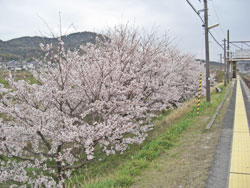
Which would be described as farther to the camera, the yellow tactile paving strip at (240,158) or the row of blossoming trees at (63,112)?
the row of blossoming trees at (63,112)

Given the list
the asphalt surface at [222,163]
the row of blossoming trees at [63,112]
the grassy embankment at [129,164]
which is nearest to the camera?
the asphalt surface at [222,163]

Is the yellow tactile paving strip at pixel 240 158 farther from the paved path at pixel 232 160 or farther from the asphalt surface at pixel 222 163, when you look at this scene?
the asphalt surface at pixel 222 163

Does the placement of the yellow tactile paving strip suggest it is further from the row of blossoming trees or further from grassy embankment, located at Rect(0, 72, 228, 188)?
the row of blossoming trees

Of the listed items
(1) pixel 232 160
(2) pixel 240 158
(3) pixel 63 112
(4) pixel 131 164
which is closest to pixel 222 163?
(1) pixel 232 160

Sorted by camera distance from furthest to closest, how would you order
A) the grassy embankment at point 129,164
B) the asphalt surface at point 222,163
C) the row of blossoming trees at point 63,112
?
the row of blossoming trees at point 63,112, the grassy embankment at point 129,164, the asphalt surface at point 222,163

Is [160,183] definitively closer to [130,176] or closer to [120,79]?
[130,176]

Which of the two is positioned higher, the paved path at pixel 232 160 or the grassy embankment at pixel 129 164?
the paved path at pixel 232 160

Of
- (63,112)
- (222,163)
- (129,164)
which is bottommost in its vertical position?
(129,164)

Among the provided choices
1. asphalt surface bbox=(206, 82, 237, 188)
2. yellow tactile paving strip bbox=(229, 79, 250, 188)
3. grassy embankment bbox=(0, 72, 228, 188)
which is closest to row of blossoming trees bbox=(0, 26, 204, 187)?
grassy embankment bbox=(0, 72, 228, 188)

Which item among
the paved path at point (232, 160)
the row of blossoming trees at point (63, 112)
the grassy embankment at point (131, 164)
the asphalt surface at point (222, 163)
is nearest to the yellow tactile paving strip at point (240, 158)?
the paved path at point (232, 160)

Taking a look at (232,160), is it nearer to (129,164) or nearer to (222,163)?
(222,163)

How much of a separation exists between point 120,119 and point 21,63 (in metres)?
4.40

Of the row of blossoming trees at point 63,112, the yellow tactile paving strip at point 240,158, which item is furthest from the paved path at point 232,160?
the row of blossoming trees at point 63,112

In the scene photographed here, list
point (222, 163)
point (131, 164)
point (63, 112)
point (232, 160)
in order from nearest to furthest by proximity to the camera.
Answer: point (222, 163) → point (232, 160) → point (131, 164) → point (63, 112)
